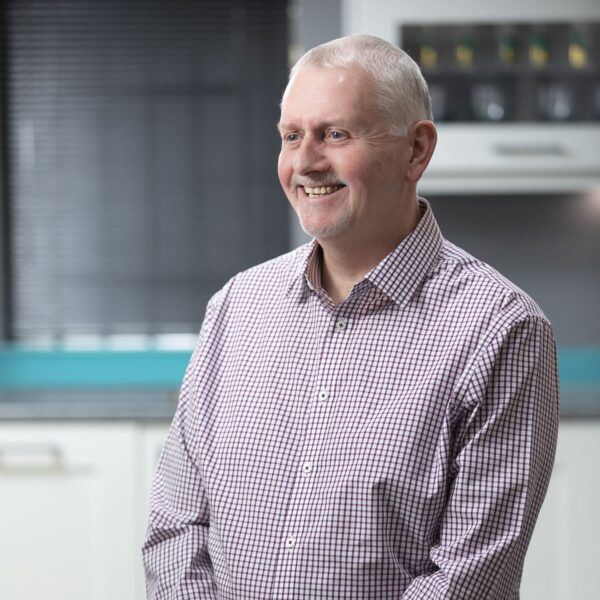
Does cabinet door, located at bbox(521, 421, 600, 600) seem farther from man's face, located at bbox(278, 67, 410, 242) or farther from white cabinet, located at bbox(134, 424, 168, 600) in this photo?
man's face, located at bbox(278, 67, 410, 242)

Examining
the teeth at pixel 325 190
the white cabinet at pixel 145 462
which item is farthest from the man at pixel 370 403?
the white cabinet at pixel 145 462

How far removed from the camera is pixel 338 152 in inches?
49.9

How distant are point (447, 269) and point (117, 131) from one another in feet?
6.97

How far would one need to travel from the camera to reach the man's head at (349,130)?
126 cm

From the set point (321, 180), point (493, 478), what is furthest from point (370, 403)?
point (321, 180)

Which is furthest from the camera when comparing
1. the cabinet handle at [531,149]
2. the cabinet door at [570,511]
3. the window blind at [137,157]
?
the window blind at [137,157]

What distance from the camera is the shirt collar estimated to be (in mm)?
1322

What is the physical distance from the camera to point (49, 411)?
8.32ft

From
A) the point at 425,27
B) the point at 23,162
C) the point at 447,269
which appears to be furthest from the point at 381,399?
the point at 23,162

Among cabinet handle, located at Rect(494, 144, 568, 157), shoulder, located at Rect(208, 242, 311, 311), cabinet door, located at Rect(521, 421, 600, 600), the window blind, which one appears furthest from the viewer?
the window blind

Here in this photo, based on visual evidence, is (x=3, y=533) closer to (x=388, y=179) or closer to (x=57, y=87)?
(x=57, y=87)

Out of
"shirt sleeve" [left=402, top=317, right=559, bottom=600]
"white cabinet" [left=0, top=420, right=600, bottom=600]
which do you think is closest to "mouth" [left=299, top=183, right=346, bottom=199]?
"shirt sleeve" [left=402, top=317, right=559, bottom=600]

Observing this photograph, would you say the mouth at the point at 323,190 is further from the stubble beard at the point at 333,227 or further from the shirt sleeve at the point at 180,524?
the shirt sleeve at the point at 180,524

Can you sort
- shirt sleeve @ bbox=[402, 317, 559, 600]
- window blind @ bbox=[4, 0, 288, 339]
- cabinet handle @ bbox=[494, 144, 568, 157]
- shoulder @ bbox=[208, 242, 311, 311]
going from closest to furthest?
shirt sleeve @ bbox=[402, 317, 559, 600]
shoulder @ bbox=[208, 242, 311, 311]
cabinet handle @ bbox=[494, 144, 568, 157]
window blind @ bbox=[4, 0, 288, 339]
